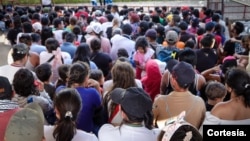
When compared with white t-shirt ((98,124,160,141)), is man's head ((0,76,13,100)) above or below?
above

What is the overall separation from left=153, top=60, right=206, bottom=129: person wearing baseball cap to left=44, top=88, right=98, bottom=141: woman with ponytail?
0.75m

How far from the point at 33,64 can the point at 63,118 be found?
280 cm

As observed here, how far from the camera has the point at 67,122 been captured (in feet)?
8.41

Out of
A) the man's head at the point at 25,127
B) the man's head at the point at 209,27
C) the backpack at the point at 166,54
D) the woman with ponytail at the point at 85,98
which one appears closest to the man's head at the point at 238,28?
the man's head at the point at 209,27

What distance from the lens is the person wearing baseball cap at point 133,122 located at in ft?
8.20

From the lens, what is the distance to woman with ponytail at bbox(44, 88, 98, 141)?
8.34 feet

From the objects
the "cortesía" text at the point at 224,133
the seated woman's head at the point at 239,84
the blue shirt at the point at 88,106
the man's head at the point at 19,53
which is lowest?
the blue shirt at the point at 88,106

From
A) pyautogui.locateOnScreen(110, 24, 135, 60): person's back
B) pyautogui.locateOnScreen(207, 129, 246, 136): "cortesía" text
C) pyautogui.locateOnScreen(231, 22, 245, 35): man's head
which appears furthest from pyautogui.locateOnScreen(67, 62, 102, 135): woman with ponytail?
pyautogui.locateOnScreen(231, 22, 245, 35): man's head

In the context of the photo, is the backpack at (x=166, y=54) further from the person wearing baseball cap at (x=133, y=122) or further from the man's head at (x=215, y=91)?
the person wearing baseball cap at (x=133, y=122)

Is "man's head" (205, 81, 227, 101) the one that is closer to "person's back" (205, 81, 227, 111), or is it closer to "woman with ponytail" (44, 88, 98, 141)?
"person's back" (205, 81, 227, 111)

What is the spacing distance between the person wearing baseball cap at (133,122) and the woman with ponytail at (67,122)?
6.5 inches

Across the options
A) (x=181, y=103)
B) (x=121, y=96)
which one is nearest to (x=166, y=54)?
(x=181, y=103)

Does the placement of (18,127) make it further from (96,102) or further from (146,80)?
(146,80)

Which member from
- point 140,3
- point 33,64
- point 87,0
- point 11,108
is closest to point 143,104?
point 11,108
